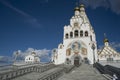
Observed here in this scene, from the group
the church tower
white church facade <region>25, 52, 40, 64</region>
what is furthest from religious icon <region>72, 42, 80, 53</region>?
white church facade <region>25, 52, 40, 64</region>

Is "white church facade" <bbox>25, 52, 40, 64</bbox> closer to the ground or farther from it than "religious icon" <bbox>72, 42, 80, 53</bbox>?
closer to the ground

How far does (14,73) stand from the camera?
21.3m

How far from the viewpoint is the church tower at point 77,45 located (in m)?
47.1

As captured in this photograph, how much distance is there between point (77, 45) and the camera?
49.1m

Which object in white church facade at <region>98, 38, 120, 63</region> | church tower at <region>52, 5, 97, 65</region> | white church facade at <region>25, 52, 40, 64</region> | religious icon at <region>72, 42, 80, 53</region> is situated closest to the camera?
church tower at <region>52, 5, 97, 65</region>

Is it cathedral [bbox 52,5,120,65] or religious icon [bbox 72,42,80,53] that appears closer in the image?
cathedral [bbox 52,5,120,65]

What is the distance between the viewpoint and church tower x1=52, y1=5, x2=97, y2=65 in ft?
155

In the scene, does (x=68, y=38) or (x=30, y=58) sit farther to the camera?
(x=30, y=58)

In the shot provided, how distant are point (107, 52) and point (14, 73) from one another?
41075 mm

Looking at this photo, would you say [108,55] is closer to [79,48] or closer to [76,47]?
[79,48]

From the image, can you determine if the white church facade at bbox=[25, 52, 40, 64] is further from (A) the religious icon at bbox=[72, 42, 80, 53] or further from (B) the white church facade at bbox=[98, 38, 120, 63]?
(B) the white church facade at bbox=[98, 38, 120, 63]

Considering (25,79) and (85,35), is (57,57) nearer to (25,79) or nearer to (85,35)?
(85,35)

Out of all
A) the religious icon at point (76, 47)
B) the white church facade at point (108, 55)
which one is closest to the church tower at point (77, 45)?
the religious icon at point (76, 47)

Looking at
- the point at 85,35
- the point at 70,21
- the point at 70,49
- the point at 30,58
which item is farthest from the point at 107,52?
the point at 30,58
